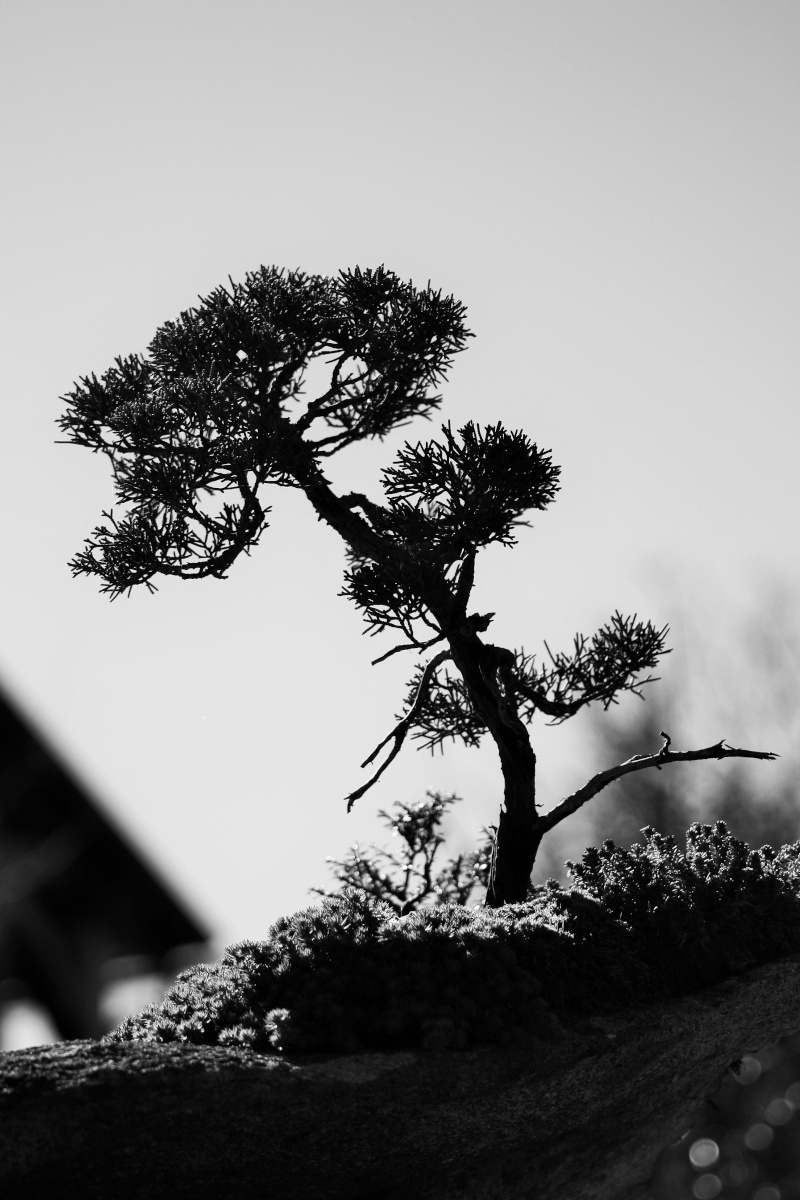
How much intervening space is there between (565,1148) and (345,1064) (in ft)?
5.19

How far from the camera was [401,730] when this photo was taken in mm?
6301

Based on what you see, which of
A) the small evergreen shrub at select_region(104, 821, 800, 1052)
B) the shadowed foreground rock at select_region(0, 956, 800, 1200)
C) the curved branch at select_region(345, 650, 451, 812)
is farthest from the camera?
the curved branch at select_region(345, 650, 451, 812)

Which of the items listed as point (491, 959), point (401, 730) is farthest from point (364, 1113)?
point (401, 730)

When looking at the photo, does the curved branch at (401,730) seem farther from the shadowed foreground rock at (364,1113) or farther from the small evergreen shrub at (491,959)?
the shadowed foreground rock at (364,1113)

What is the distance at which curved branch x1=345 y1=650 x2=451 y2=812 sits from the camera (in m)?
6.07

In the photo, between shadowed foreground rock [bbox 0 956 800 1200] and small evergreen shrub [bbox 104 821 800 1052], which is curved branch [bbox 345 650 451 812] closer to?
small evergreen shrub [bbox 104 821 800 1052]

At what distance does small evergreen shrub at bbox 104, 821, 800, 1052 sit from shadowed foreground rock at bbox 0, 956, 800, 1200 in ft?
0.52

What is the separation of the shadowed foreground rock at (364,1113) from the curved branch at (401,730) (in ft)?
6.14

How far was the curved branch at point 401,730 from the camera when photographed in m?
6.07

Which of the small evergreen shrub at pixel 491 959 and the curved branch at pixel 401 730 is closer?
the small evergreen shrub at pixel 491 959

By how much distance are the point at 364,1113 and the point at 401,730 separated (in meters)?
2.59

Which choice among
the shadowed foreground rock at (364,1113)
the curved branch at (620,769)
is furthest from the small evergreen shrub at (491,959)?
the curved branch at (620,769)

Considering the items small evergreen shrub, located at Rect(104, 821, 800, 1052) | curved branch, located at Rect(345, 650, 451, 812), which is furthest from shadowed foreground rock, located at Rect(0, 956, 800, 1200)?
curved branch, located at Rect(345, 650, 451, 812)

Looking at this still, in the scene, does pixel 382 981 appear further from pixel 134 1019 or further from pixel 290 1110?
pixel 134 1019
